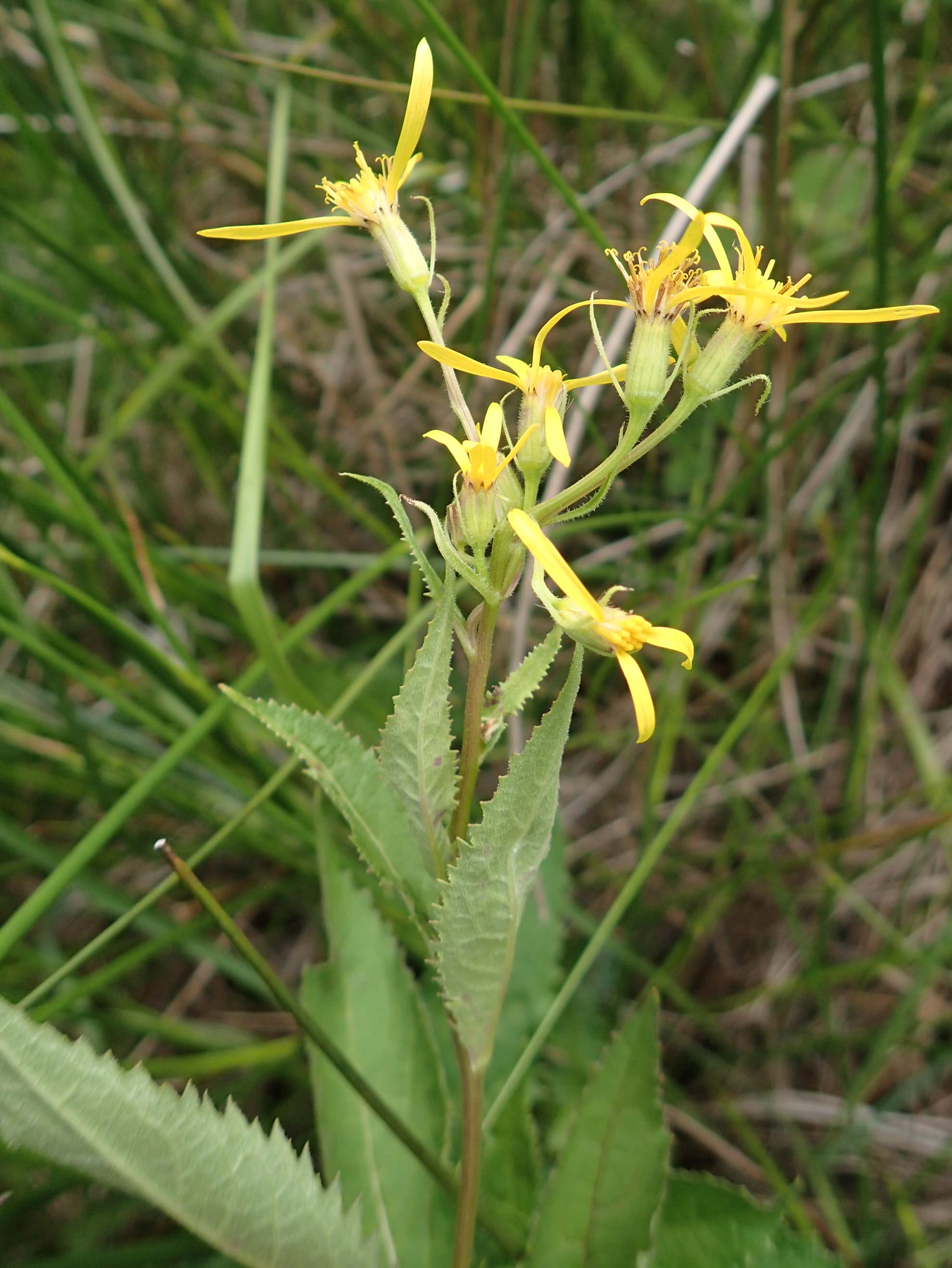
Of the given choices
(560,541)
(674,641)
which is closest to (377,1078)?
(674,641)

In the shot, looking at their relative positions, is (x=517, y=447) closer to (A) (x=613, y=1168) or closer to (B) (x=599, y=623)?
(B) (x=599, y=623)

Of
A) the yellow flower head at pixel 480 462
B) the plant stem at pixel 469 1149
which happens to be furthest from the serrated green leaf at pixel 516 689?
the plant stem at pixel 469 1149

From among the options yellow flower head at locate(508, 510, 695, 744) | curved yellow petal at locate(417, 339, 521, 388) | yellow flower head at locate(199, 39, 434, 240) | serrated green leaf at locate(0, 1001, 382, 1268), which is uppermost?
yellow flower head at locate(199, 39, 434, 240)

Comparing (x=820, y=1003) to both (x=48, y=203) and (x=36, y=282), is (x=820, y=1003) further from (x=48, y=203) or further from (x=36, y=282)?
(x=48, y=203)

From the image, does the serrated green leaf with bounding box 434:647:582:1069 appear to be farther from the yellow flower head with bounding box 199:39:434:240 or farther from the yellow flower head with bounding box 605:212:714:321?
the yellow flower head with bounding box 199:39:434:240

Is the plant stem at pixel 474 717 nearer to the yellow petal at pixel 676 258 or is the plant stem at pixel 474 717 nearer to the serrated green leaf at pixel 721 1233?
the yellow petal at pixel 676 258

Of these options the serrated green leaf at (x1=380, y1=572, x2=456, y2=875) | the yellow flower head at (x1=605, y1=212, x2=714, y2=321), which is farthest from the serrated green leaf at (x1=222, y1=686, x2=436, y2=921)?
the yellow flower head at (x1=605, y1=212, x2=714, y2=321)
